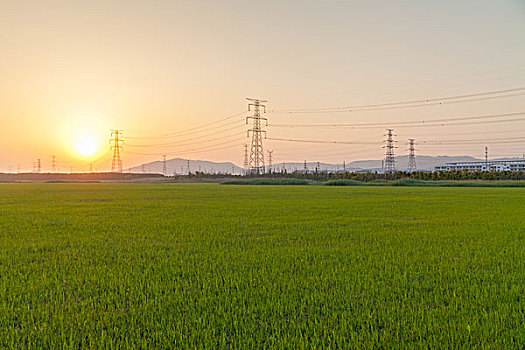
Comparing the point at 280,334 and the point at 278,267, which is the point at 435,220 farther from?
the point at 280,334

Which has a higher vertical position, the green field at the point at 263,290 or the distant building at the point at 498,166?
the distant building at the point at 498,166

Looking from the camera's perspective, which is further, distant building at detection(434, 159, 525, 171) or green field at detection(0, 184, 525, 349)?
distant building at detection(434, 159, 525, 171)

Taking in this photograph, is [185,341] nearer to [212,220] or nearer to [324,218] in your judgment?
[212,220]

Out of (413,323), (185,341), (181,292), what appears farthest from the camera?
(181,292)

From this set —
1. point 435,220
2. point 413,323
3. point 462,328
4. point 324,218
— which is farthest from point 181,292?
point 435,220

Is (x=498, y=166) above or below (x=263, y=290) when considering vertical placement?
above

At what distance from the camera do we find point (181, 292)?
160 inches

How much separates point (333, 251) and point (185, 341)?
376 cm

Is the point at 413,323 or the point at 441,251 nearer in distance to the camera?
the point at 413,323

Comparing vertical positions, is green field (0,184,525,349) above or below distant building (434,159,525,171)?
below

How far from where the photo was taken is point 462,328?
310 centimetres

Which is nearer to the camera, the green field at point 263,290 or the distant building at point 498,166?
the green field at point 263,290

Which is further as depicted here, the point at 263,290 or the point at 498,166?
the point at 498,166

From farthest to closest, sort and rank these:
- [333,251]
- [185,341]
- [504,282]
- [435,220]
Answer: [435,220]
[333,251]
[504,282]
[185,341]
